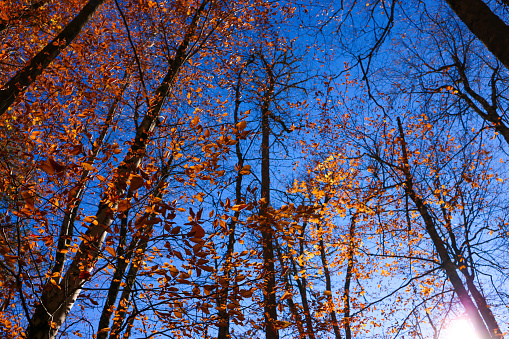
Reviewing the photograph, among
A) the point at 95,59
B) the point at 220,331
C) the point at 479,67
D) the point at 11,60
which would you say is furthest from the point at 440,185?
the point at 11,60

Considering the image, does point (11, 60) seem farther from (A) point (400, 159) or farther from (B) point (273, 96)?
(A) point (400, 159)

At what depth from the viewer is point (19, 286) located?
101 inches

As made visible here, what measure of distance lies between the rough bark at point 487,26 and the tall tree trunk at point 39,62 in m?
5.21

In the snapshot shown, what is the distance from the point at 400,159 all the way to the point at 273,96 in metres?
5.78

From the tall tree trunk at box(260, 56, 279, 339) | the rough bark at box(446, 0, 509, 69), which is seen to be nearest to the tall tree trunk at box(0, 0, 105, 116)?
the tall tree trunk at box(260, 56, 279, 339)

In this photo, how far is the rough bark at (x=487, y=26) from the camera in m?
2.44

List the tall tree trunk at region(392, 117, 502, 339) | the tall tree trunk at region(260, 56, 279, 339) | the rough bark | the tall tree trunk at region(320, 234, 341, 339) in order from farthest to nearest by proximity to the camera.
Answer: the tall tree trunk at region(320, 234, 341, 339) < the tall tree trunk at region(392, 117, 502, 339) < the tall tree trunk at region(260, 56, 279, 339) < the rough bark

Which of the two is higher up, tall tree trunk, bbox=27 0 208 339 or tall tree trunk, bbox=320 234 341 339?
tall tree trunk, bbox=320 234 341 339

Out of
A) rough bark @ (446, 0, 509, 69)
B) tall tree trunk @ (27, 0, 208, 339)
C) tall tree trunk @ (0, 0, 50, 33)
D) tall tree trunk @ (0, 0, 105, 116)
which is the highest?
tall tree trunk @ (0, 0, 50, 33)

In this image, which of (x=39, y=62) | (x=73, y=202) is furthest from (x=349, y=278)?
(x=39, y=62)

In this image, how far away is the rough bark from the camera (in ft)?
8.00

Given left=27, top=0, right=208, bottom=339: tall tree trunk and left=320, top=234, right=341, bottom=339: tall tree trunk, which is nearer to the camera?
left=27, top=0, right=208, bottom=339: tall tree trunk

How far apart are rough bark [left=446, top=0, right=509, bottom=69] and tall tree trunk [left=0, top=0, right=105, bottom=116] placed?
5.21 meters

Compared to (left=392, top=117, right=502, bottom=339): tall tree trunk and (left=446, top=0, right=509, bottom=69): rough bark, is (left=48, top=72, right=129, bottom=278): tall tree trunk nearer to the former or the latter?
(left=446, top=0, right=509, bottom=69): rough bark
